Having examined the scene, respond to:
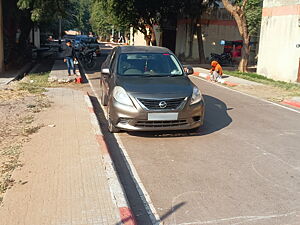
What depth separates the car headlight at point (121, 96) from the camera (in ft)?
21.9

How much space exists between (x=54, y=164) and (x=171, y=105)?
2.41 meters

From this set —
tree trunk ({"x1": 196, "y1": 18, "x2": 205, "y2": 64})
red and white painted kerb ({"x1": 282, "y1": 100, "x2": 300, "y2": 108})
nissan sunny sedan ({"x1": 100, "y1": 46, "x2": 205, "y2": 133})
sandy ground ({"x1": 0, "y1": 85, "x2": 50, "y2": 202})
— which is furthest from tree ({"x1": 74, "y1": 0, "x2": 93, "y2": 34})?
nissan sunny sedan ({"x1": 100, "y1": 46, "x2": 205, "y2": 133})

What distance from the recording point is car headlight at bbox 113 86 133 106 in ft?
21.9

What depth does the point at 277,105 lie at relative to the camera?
11070mm

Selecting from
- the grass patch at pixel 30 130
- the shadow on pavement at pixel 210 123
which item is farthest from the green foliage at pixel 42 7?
the grass patch at pixel 30 130

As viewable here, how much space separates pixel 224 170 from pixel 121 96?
243cm

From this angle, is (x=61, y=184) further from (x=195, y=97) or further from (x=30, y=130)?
(x=195, y=97)

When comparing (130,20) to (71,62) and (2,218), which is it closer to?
(71,62)

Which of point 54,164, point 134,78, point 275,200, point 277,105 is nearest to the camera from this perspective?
point 275,200

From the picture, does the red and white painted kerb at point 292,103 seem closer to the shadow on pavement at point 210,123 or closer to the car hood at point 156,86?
the shadow on pavement at point 210,123

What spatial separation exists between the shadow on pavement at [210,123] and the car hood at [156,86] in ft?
3.22

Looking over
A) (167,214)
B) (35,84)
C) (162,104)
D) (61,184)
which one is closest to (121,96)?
(162,104)

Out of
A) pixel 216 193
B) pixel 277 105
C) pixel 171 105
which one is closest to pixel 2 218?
pixel 216 193

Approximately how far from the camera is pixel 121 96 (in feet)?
22.3
